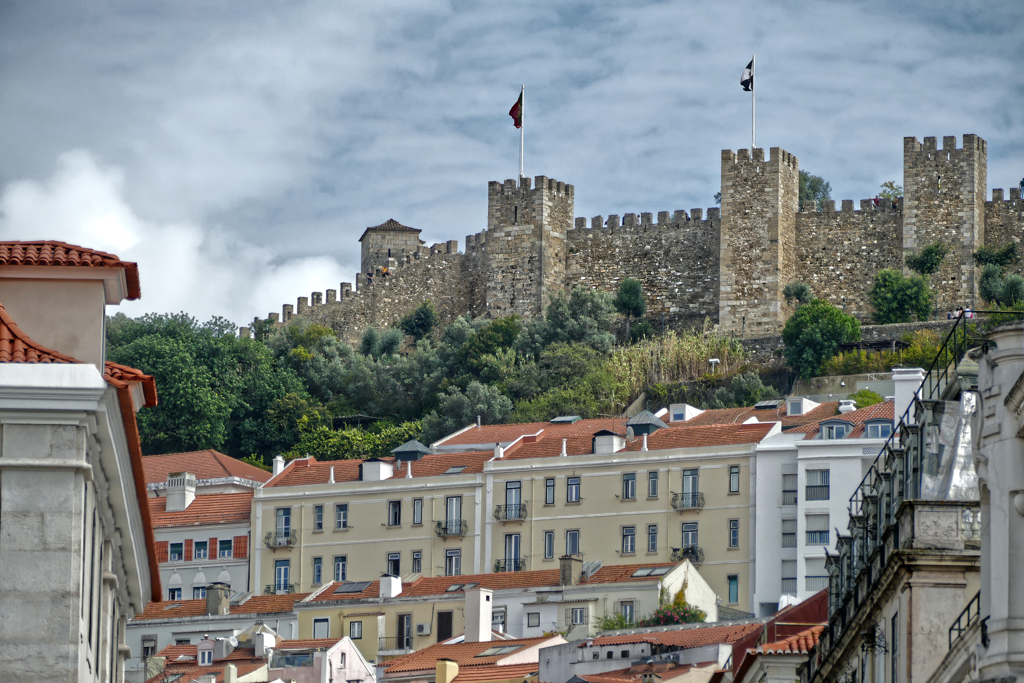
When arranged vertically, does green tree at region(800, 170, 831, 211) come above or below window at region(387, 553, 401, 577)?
above

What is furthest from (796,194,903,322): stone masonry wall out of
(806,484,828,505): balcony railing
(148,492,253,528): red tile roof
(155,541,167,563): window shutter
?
(155,541,167,563): window shutter

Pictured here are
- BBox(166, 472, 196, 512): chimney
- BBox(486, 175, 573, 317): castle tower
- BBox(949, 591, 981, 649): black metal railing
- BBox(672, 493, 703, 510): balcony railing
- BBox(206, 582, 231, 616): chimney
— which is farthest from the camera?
BBox(486, 175, 573, 317): castle tower

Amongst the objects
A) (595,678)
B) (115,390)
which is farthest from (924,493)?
(595,678)

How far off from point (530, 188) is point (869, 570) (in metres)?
69.6

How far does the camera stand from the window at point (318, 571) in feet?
223

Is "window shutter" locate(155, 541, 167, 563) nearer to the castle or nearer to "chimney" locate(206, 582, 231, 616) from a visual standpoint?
Result: "chimney" locate(206, 582, 231, 616)

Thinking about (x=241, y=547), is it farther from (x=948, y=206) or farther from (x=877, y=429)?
(x=948, y=206)

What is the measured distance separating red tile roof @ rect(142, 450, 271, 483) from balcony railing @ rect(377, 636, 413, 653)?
19.7m

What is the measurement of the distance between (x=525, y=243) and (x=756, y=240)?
1042cm

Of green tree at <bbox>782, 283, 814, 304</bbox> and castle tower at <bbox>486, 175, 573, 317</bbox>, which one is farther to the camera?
castle tower at <bbox>486, 175, 573, 317</bbox>

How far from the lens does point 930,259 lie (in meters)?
83.8

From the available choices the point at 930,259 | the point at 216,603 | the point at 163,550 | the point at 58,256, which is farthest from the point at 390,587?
the point at 58,256

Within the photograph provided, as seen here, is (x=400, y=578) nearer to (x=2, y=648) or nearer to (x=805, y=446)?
(x=805, y=446)

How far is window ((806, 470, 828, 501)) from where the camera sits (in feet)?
203
